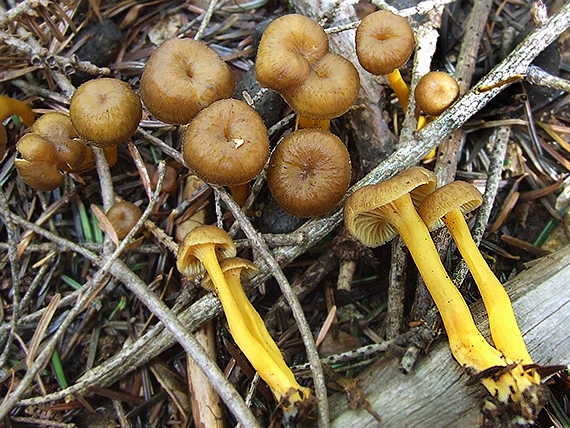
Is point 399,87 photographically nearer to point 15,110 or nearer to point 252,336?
point 252,336

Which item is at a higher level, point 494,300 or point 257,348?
point 494,300

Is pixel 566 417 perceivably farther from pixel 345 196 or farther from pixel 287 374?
pixel 345 196

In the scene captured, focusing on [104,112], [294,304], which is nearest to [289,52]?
[104,112]

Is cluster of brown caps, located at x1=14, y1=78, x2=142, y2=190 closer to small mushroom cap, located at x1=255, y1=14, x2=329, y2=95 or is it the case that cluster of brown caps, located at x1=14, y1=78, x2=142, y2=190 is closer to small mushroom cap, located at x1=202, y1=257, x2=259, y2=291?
small mushroom cap, located at x1=255, y1=14, x2=329, y2=95

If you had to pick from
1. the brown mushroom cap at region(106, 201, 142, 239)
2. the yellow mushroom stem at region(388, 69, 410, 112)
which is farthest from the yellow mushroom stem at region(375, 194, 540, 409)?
the brown mushroom cap at region(106, 201, 142, 239)

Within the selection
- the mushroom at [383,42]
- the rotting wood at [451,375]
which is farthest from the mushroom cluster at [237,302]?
the mushroom at [383,42]

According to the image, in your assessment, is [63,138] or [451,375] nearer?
[451,375]

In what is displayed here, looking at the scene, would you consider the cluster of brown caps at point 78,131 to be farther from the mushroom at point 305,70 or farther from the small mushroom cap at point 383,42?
the small mushroom cap at point 383,42
